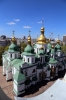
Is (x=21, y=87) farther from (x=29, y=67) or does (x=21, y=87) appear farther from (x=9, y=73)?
(x=9, y=73)

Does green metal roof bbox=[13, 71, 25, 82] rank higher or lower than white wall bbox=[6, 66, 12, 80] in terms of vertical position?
higher

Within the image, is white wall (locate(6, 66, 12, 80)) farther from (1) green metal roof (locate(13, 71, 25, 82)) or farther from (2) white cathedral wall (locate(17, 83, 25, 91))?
(2) white cathedral wall (locate(17, 83, 25, 91))

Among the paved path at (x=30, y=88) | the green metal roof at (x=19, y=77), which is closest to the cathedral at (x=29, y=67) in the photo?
the green metal roof at (x=19, y=77)

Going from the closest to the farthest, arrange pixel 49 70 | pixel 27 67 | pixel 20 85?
pixel 20 85, pixel 27 67, pixel 49 70

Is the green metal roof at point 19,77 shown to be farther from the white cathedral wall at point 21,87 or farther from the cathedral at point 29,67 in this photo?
the white cathedral wall at point 21,87

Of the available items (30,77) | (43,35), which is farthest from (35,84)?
(43,35)

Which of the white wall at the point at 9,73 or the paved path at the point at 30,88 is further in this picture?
the white wall at the point at 9,73

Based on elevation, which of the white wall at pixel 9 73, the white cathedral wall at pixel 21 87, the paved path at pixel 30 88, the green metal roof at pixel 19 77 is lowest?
the paved path at pixel 30 88

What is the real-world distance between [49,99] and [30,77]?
5.79 m

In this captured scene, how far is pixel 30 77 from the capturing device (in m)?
15.2

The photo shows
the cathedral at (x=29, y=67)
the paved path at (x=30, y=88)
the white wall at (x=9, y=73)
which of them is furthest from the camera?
the white wall at (x=9, y=73)

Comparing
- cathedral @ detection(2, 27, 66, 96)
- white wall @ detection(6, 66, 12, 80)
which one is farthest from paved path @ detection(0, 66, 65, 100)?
white wall @ detection(6, 66, 12, 80)

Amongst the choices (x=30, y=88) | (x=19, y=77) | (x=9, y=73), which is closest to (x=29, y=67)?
(x=19, y=77)

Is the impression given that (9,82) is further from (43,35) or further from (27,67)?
(43,35)
